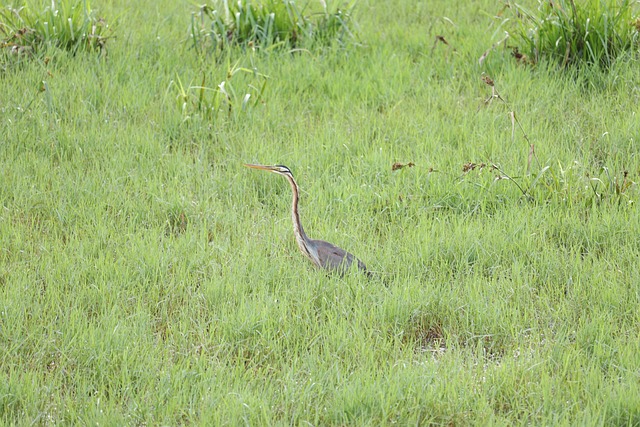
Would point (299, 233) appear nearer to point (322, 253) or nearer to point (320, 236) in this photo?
point (322, 253)

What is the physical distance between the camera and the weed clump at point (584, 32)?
23.1 ft

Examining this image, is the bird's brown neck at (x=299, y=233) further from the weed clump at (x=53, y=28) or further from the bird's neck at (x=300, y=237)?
the weed clump at (x=53, y=28)

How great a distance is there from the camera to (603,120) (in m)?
6.50

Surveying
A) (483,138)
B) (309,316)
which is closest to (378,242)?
(309,316)

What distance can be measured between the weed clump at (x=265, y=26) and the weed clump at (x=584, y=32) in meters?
1.62

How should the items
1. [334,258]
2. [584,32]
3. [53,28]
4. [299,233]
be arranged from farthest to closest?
[53,28] → [584,32] → [299,233] → [334,258]

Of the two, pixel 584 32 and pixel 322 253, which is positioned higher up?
pixel 584 32

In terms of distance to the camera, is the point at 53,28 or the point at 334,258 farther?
the point at 53,28

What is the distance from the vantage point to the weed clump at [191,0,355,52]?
25.1 feet

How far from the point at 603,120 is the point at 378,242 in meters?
2.15

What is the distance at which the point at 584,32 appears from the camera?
7113 mm

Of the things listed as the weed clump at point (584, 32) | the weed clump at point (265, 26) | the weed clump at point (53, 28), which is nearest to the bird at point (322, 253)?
the weed clump at point (265, 26)

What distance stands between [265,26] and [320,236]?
2.79 m

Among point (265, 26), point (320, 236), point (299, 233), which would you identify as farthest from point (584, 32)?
point (299, 233)
